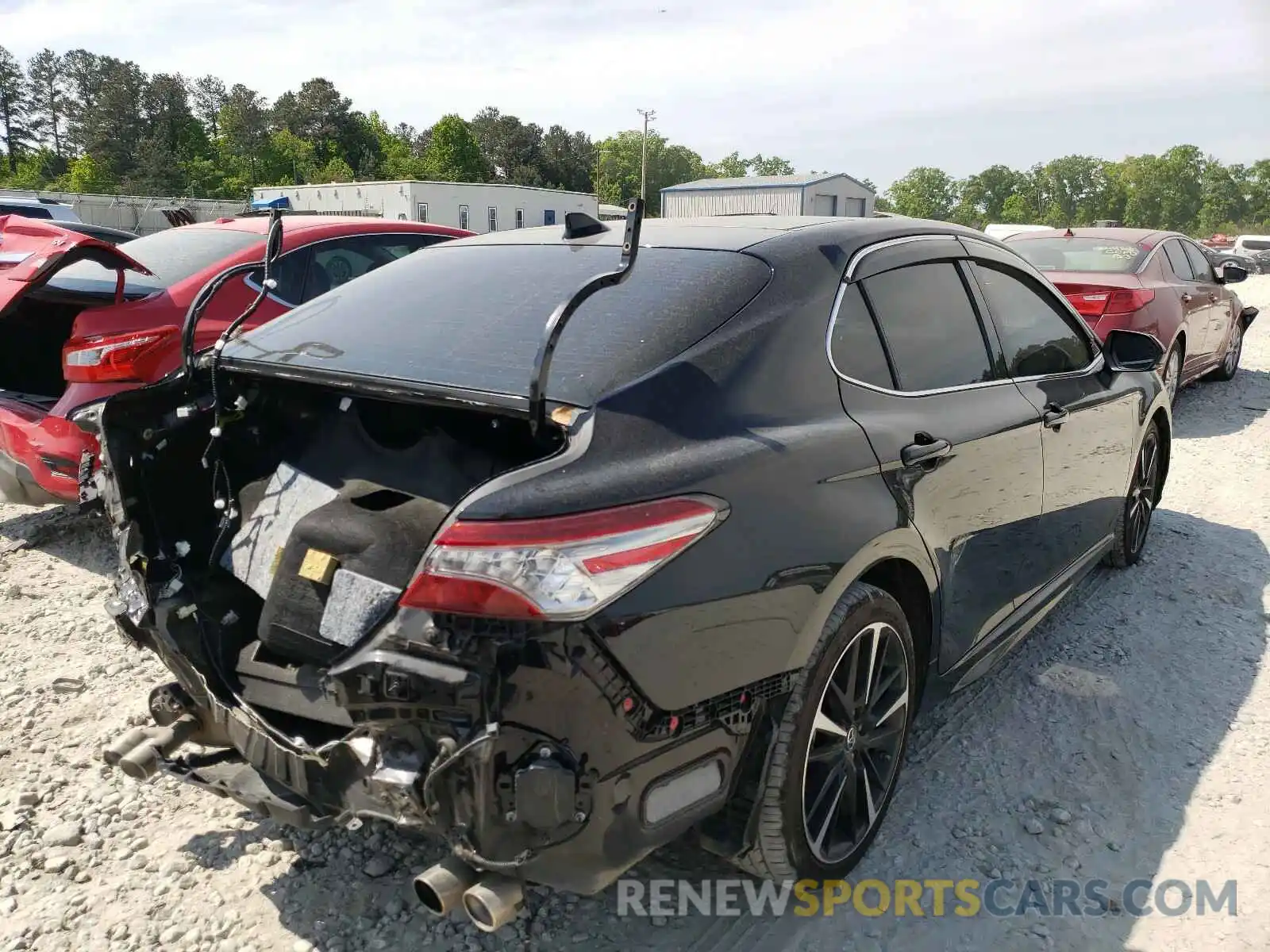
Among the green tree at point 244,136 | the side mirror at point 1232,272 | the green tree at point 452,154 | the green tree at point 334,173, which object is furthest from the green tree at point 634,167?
the side mirror at point 1232,272

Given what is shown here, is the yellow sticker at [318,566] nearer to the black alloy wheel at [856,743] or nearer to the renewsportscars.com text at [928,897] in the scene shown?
the renewsportscars.com text at [928,897]

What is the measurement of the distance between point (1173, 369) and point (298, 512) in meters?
7.59

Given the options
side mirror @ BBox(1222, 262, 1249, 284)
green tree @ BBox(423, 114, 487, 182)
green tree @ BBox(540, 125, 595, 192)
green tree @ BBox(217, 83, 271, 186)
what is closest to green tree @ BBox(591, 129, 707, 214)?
green tree @ BBox(540, 125, 595, 192)

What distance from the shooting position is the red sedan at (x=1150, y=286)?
7.38 meters

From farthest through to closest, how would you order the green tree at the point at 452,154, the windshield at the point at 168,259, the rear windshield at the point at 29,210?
the green tree at the point at 452,154 < the rear windshield at the point at 29,210 < the windshield at the point at 168,259

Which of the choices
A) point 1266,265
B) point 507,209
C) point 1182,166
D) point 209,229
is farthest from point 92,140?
point 1182,166

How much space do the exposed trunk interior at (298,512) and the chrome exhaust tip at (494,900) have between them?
54 centimetres

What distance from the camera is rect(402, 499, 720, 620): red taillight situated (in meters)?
1.75

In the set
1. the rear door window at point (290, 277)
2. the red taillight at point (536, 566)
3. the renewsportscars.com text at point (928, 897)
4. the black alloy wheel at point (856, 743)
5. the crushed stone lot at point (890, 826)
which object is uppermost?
the rear door window at point (290, 277)

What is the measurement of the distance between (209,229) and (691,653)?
4.81 metres

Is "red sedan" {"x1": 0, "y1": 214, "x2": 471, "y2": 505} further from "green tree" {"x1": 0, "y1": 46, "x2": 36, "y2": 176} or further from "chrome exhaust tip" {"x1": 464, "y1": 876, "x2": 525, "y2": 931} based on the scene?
"green tree" {"x1": 0, "y1": 46, "x2": 36, "y2": 176}

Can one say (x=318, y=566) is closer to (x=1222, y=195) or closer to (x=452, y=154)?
(x=452, y=154)

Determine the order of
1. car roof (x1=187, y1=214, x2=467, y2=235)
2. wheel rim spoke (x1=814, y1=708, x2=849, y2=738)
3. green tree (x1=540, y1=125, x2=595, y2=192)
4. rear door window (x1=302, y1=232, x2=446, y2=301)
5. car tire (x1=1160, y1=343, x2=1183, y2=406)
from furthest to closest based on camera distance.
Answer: green tree (x1=540, y1=125, x2=595, y2=192) → car tire (x1=1160, y1=343, x2=1183, y2=406) → car roof (x1=187, y1=214, x2=467, y2=235) → rear door window (x1=302, y1=232, x2=446, y2=301) → wheel rim spoke (x1=814, y1=708, x2=849, y2=738)

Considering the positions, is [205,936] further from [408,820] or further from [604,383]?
[604,383]
